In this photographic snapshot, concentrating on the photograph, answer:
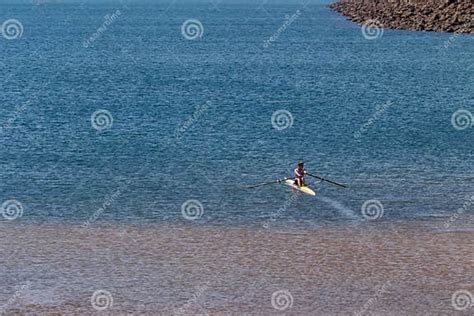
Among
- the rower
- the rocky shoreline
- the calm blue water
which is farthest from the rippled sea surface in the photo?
the rocky shoreline

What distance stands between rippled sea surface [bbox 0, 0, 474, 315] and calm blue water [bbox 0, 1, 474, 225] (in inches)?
7.7

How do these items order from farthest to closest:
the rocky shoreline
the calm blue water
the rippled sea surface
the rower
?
1. the rocky shoreline
2. the rower
3. the calm blue water
4. the rippled sea surface

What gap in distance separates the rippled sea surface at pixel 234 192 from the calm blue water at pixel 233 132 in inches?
7.7

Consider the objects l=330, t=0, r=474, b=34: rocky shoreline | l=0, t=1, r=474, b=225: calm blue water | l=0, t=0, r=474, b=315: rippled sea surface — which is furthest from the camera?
l=330, t=0, r=474, b=34: rocky shoreline

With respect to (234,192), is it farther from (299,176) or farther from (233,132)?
(233,132)

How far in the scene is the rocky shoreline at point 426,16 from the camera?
6171 inches

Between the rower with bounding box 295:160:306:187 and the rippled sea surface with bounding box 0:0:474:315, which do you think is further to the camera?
the rower with bounding box 295:160:306:187

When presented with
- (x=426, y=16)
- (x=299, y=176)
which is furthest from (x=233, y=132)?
(x=426, y=16)

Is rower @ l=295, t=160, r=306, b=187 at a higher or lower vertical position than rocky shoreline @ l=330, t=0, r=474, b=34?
lower

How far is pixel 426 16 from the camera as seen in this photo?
16825 centimetres

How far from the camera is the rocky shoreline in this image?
157 metres

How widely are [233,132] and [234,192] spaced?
21.3 metres

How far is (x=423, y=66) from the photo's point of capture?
120 meters

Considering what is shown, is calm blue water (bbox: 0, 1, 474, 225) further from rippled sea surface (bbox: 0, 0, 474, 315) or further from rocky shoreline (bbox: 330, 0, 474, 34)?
rocky shoreline (bbox: 330, 0, 474, 34)
